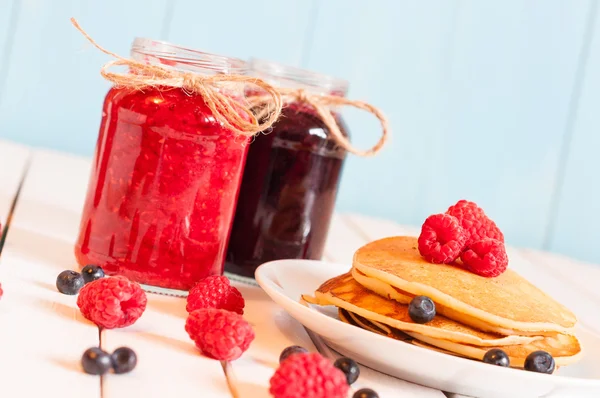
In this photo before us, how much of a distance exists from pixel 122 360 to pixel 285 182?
1.97 ft

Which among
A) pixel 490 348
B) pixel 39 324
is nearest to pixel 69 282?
pixel 39 324

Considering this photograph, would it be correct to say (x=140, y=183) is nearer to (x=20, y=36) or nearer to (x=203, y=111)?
(x=203, y=111)

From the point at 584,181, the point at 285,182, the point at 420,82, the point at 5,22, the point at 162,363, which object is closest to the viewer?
the point at 162,363

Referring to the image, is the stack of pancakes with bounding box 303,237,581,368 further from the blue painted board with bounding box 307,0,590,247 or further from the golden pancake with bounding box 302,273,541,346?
the blue painted board with bounding box 307,0,590,247

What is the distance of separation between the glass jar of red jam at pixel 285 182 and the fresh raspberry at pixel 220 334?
1.45 ft

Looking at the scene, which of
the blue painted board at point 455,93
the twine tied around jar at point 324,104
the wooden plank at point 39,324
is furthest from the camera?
the blue painted board at point 455,93

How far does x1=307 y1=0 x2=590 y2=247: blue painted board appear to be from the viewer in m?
2.84

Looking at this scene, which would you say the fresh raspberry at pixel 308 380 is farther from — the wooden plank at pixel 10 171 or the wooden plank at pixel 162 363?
the wooden plank at pixel 10 171

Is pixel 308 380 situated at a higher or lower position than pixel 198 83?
lower

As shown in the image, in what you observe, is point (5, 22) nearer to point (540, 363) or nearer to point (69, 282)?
point (69, 282)

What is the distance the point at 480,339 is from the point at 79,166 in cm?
175

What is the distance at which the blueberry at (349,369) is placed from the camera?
0.96 metres

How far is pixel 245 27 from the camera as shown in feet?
9.03

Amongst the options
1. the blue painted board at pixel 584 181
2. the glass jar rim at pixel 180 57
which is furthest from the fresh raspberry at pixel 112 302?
the blue painted board at pixel 584 181
